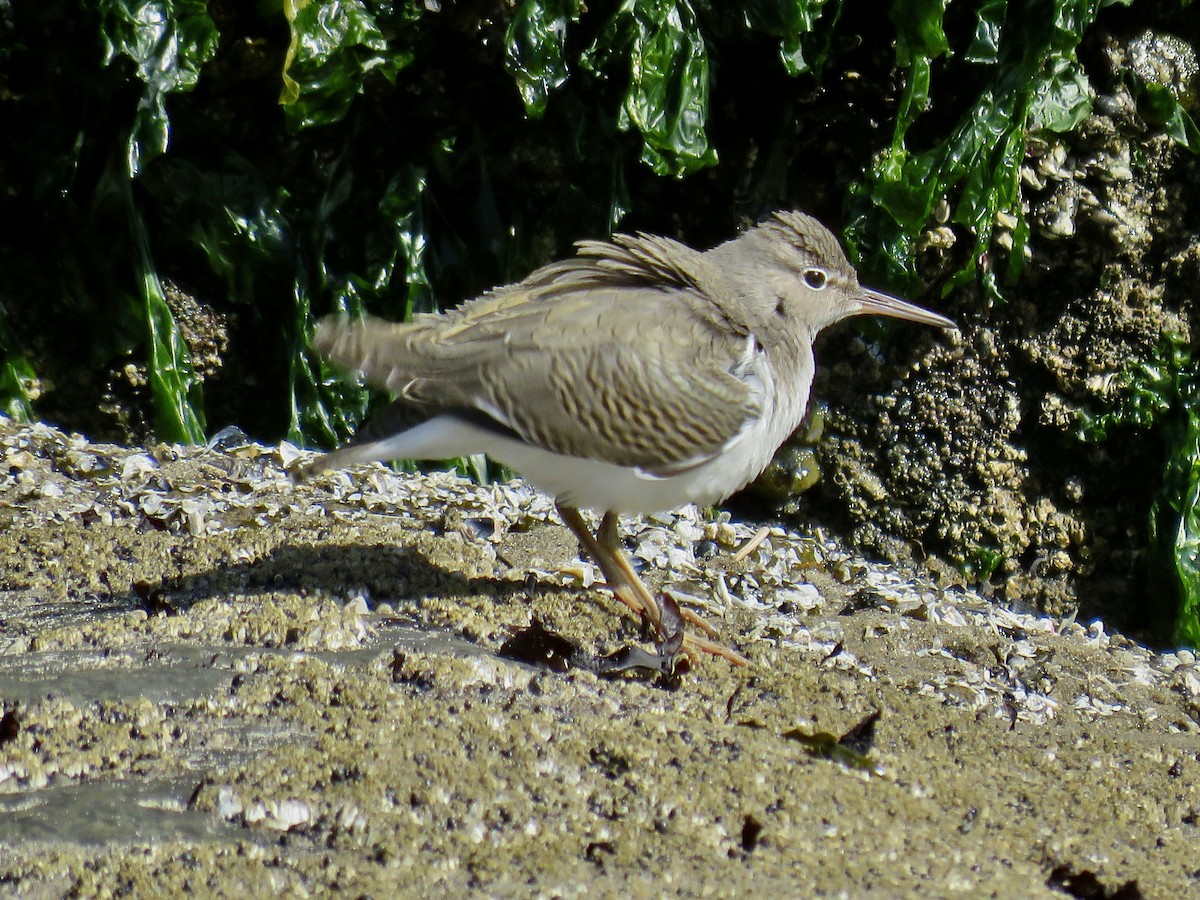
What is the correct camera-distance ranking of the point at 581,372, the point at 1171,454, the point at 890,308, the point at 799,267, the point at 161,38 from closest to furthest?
the point at 581,372 → the point at 799,267 → the point at 890,308 → the point at 161,38 → the point at 1171,454

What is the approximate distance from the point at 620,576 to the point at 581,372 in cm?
77

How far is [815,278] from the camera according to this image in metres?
4.83

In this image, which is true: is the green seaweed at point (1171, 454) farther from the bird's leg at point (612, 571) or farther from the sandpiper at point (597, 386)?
the bird's leg at point (612, 571)

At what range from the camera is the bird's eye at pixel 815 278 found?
15.8 feet

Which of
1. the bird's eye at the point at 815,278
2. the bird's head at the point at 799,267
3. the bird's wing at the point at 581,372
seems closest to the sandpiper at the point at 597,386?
the bird's wing at the point at 581,372

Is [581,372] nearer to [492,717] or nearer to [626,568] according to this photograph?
[626,568]

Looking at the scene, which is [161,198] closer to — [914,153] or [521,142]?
[521,142]

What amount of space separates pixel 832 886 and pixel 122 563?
281 centimetres

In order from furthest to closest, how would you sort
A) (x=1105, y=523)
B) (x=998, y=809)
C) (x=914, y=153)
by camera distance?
(x=1105, y=523), (x=914, y=153), (x=998, y=809)

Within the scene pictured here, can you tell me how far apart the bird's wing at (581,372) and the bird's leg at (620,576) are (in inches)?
17.2

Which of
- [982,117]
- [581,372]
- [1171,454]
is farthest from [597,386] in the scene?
[1171,454]

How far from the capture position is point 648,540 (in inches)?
209

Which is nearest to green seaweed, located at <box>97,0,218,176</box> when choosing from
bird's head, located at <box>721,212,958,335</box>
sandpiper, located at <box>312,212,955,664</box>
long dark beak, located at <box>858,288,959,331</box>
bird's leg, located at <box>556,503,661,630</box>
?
sandpiper, located at <box>312,212,955,664</box>

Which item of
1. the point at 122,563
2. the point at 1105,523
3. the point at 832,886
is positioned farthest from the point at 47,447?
the point at 1105,523
